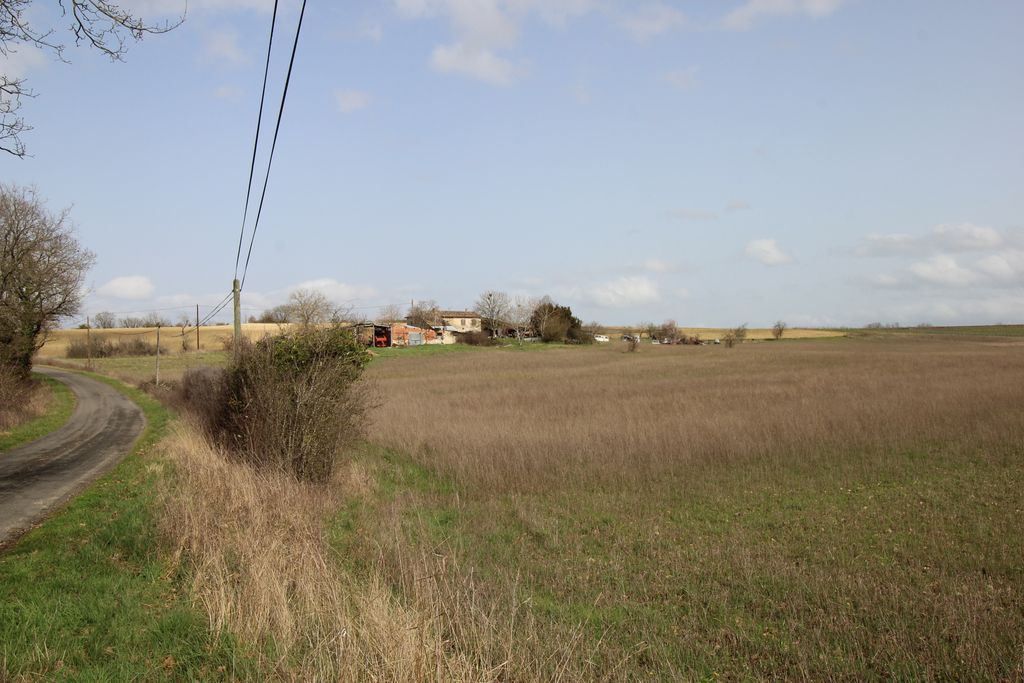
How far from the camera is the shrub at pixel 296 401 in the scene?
1171 centimetres

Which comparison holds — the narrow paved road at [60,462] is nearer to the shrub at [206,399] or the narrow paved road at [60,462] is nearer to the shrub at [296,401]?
the shrub at [206,399]

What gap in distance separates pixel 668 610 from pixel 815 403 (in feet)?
56.7

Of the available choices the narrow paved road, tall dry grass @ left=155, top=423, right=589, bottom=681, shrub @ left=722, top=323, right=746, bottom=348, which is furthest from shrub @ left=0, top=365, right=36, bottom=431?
shrub @ left=722, top=323, right=746, bottom=348

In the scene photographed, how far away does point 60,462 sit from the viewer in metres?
14.7

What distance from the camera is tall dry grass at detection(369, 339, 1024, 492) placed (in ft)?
50.9

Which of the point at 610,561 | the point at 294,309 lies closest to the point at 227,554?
the point at 610,561

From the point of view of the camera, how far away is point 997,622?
6.49 meters

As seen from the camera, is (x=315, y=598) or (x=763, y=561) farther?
(x=763, y=561)

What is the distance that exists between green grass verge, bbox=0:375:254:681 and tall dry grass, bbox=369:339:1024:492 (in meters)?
7.29

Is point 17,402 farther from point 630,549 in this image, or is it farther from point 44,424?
point 630,549

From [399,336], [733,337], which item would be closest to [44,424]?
[399,336]

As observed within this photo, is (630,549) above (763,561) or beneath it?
beneath

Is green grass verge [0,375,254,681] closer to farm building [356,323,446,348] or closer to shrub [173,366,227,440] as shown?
shrub [173,366,227,440]

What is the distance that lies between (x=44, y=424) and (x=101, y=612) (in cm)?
2004
